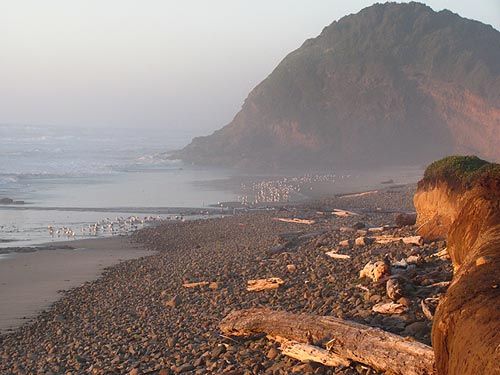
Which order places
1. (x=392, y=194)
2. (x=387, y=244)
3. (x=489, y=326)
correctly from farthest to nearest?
(x=392, y=194) < (x=387, y=244) < (x=489, y=326)

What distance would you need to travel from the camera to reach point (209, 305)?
11492 mm

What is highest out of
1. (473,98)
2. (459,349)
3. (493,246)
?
(473,98)

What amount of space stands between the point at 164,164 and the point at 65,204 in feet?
112

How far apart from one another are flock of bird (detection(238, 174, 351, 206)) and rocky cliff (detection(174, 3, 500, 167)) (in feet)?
46.4

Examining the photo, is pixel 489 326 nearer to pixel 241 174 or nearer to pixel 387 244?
pixel 387 244

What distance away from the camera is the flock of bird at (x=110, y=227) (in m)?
25.0

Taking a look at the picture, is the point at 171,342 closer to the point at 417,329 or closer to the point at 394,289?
the point at 394,289

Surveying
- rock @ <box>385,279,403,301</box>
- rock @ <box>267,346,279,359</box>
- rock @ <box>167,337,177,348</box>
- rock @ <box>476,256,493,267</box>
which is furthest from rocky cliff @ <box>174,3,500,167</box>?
rock @ <box>476,256,493,267</box>

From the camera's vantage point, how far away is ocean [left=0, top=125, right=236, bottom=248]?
26.8m

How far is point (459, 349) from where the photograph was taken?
15.0 feet

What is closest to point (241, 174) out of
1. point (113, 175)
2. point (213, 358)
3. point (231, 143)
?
point (113, 175)

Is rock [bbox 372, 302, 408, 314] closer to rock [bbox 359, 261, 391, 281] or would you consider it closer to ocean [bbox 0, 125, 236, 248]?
rock [bbox 359, 261, 391, 281]

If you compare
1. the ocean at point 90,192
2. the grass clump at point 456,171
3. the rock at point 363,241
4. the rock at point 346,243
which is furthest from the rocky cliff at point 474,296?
the ocean at point 90,192

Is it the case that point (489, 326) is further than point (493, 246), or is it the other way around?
point (493, 246)
